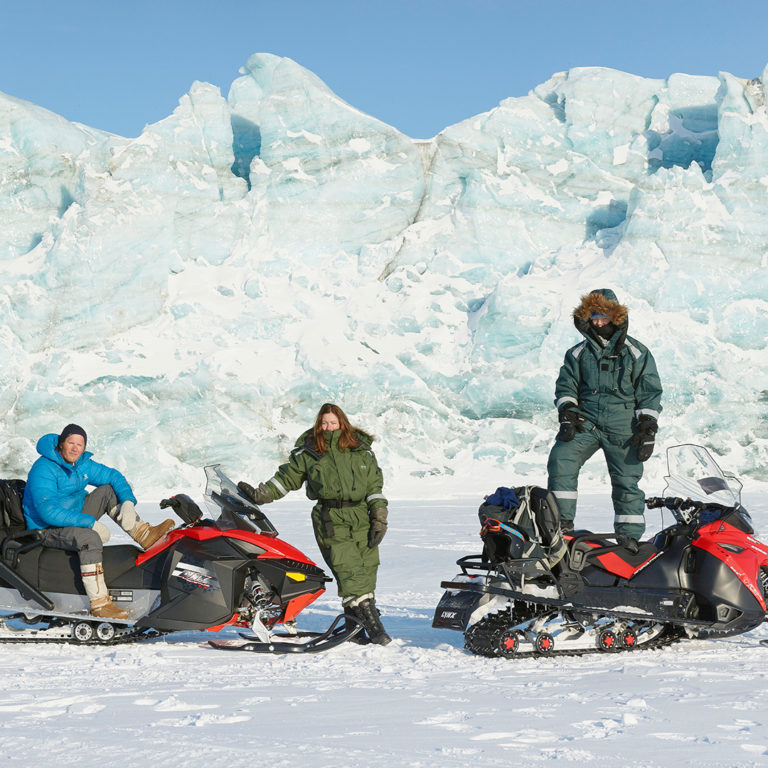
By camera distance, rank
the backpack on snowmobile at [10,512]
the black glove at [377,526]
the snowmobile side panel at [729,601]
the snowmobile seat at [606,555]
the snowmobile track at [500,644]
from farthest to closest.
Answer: the backpack on snowmobile at [10,512] → the black glove at [377,526] → the snowmobile seat at [606,555] → the snowmobile side panel at [729,601] → the snowmobile track at [500,644]

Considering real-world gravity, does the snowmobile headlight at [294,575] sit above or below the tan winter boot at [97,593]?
above

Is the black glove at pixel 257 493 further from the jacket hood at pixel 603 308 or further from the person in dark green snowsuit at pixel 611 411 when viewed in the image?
the jacket hood at pixel 603 308

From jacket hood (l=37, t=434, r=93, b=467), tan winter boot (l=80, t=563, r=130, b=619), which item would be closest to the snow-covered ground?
tan winter boot (l=80, t=563, r=130, b=619)

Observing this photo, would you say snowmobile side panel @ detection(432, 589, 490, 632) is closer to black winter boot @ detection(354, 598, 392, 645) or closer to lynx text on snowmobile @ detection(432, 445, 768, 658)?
lynx text on snowmobile @ detection(432, 445, 768, 658)

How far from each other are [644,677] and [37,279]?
21.3m

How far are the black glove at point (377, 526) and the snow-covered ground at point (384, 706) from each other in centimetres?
54

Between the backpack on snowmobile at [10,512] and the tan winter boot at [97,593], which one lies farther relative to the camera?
the backpack on snowmobile at [10,512]

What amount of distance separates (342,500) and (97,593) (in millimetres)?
1294

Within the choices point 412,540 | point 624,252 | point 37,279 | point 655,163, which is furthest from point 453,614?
point 655,163

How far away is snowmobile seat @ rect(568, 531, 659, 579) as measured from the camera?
Result: 427cm

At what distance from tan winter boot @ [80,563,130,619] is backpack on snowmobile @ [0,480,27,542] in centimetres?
49

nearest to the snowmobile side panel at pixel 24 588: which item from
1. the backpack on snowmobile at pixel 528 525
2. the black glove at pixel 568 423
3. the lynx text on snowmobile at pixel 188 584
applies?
the lynx text on snowmobile at pixel 188 584

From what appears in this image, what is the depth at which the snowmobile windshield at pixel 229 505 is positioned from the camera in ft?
14.9

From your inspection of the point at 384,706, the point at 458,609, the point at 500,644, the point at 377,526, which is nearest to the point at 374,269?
the point at 377,526
